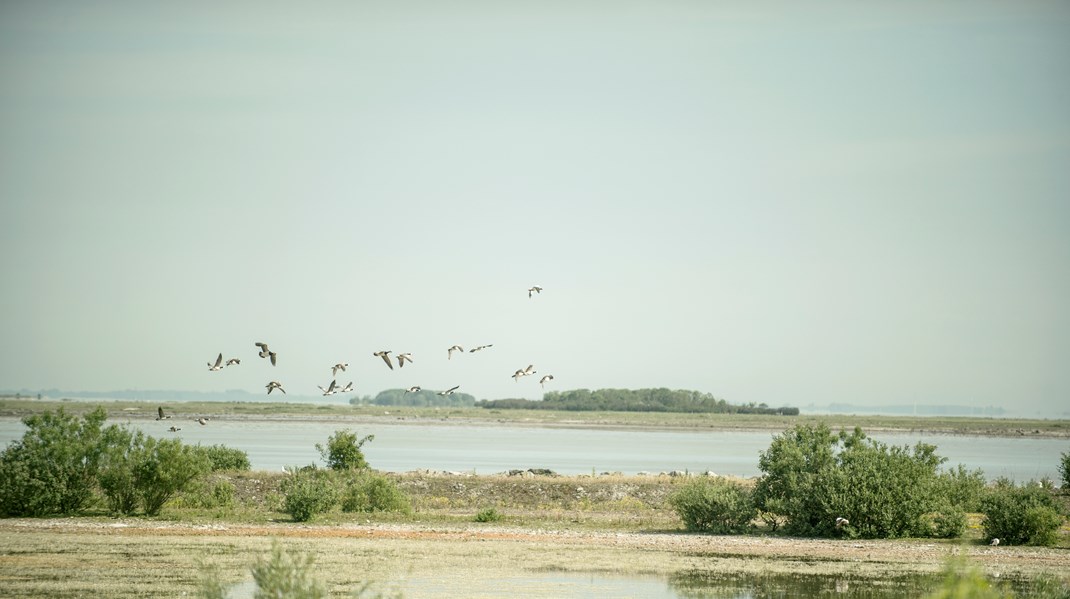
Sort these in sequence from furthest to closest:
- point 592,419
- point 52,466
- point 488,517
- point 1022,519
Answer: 1. point 592,419
2. point 488,517
3. point 52,466
4. point 1022,519

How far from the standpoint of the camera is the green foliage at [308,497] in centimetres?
3659

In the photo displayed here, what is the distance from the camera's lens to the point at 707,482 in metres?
38.9

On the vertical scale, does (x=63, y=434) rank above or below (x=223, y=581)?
above

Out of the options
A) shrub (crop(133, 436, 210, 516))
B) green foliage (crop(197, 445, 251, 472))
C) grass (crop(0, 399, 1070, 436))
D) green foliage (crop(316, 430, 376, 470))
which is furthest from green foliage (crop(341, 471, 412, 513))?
grass (crop(0, 399, 1070, 436))

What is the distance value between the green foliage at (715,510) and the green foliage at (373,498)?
406 inches

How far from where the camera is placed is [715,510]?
36.9 m

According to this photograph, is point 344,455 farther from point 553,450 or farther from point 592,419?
point 592,419

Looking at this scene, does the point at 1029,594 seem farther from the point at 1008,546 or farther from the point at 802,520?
the point at 802,520

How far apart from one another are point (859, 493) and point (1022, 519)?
195 inches

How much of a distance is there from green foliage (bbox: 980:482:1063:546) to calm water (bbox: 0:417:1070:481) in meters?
19.1

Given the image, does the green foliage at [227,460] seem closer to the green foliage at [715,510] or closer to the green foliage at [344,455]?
the green foliage at [344,455]

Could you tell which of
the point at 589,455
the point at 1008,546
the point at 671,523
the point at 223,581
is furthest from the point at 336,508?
the point at 589,455

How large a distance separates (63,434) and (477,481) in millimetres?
17285

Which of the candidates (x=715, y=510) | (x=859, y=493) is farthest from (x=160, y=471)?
(x=859, y=493)
